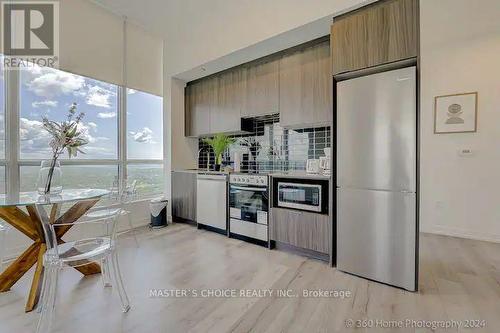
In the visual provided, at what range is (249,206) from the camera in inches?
131

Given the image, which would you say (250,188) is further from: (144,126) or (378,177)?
(144,126)

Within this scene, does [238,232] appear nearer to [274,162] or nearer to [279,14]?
[274,162]

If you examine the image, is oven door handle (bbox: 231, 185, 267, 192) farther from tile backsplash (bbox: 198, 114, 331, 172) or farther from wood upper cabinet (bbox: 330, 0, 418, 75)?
wood upper cabinet (bbox: 330, 0, 418, 75)

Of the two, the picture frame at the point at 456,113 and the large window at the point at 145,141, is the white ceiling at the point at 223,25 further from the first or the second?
the picture frame at the point at 456,113

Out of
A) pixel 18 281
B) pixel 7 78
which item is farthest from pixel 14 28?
pixel 18 281

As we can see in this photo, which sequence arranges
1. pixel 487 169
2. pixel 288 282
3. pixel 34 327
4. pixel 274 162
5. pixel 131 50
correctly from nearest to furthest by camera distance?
pixel 34 327 < pixel 288 282 < pixel 487 169 < pixel 274 162 < pixel 131 50

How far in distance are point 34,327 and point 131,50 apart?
13.1ft

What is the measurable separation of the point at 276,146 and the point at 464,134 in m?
2.79

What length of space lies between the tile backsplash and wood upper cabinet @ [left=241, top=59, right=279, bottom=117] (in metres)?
0.30

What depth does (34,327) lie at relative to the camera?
1.63 metres

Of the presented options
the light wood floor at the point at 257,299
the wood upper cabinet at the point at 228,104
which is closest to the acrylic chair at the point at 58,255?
the light wood floor at the point at 257,299

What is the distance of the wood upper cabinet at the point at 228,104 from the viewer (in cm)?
379

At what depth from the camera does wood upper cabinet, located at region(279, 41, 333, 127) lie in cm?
287

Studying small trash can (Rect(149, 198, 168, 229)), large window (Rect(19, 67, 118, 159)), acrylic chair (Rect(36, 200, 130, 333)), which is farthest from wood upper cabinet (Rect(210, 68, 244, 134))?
acrylic chair (Rect(36, 200, 130, 333))
